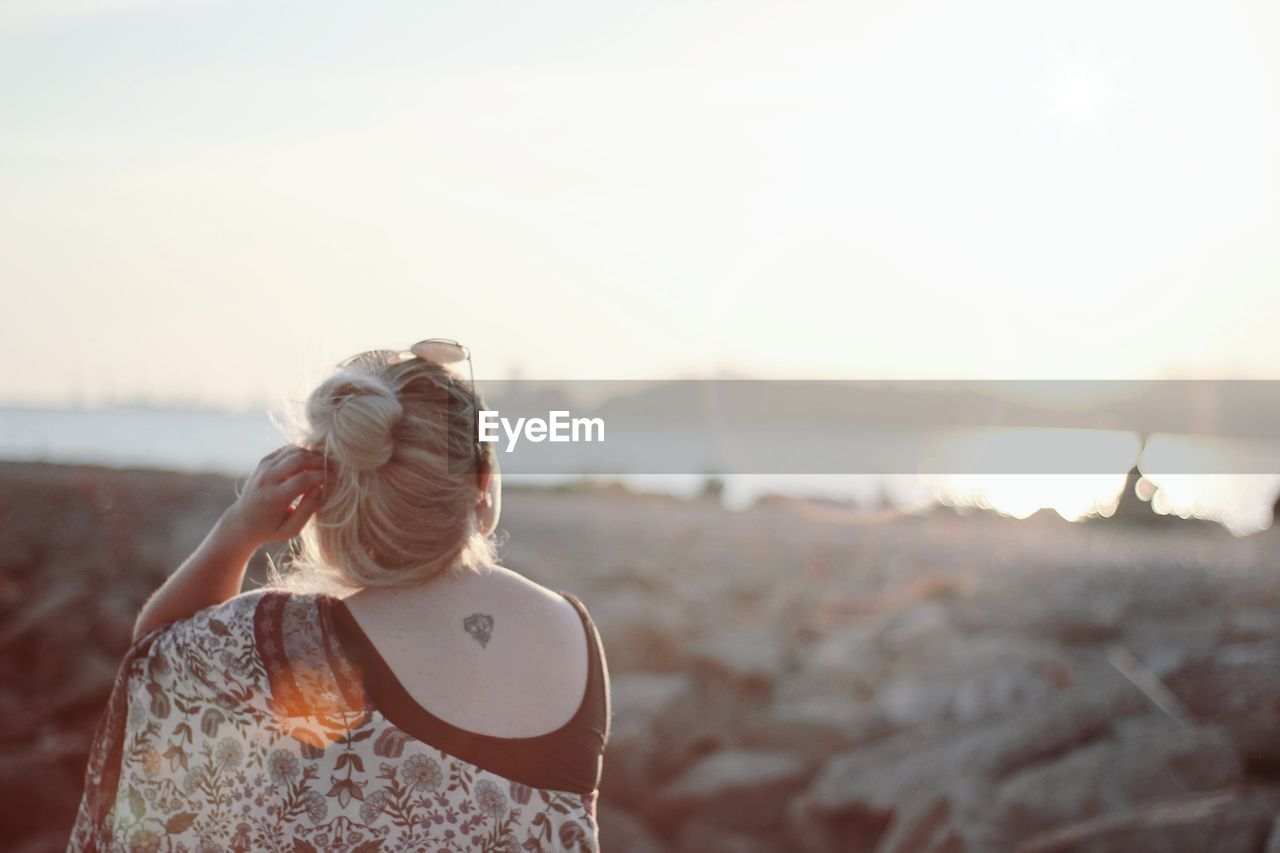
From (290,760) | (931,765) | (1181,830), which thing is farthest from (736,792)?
(290,760)

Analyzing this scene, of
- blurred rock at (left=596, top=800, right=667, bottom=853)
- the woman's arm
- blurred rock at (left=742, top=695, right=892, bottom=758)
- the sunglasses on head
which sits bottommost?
blurred rock at (left=596, top=800, right=667, bottom=853)

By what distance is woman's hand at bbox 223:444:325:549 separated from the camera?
226cm

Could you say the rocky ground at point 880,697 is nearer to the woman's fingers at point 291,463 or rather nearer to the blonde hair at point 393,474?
the blonde hair at point 393,474

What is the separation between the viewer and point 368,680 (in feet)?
7.00

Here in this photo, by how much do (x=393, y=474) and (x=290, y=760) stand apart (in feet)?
1.88

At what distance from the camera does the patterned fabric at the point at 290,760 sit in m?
2.13

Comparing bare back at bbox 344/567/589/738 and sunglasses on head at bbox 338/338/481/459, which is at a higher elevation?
sunglasses on head at bbox 338/338/481/459

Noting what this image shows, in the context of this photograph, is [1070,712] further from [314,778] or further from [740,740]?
[314,778]

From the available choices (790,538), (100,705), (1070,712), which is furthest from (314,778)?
(790,538)

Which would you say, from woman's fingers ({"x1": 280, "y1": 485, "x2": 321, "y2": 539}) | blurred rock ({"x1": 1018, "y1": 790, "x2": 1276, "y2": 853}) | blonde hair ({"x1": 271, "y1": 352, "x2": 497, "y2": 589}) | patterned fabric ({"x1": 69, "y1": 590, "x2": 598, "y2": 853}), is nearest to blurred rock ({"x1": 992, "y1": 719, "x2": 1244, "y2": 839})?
blurred rock ({"x1": 1018, "y1": 790, "x2": 1276, "y2": 853})

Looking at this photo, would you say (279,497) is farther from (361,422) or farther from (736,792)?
(736,792)

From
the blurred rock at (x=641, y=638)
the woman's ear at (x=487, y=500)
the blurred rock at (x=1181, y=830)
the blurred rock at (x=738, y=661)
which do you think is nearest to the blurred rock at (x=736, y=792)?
the blurred rock at (x=738, y=661)

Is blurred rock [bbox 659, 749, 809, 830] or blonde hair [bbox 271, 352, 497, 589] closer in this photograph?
blonde hair [bbox 271, 352, 497, 589]

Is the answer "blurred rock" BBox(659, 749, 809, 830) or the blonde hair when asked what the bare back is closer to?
the blonde hair
